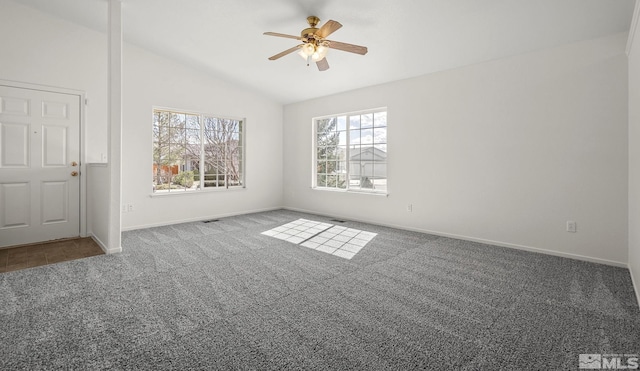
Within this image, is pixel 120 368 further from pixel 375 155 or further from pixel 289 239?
pixel 375 155

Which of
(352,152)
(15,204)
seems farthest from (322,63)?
(15,204)

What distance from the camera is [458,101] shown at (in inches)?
171

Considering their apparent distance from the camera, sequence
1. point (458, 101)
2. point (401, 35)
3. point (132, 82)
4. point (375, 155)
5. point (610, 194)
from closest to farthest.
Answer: point (610, 194)
point (401, 35)
point (458, 101)
point (132, 82)
point (375, 155)

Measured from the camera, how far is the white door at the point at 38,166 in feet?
12.8

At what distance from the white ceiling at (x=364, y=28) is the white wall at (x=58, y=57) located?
18 centimetres

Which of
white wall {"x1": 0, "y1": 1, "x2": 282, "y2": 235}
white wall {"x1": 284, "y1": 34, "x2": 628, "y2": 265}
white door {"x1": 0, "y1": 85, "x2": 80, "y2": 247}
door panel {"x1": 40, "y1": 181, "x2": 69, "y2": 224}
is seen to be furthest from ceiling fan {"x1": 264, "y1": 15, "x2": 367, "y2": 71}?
door panel {"x1": 40, "y1": 181, "x2": 69, "y2": 224}

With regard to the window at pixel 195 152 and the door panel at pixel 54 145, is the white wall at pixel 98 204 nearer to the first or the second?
the door panel at pixel 54 145

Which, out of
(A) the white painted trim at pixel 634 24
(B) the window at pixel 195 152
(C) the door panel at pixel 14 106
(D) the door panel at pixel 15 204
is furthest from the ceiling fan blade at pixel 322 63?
(D) the door panel at pixel 15 204

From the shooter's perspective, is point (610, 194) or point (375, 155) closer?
point (610, 194)

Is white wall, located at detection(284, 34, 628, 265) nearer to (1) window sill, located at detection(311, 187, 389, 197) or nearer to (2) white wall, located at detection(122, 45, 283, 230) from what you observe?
(1) window sill, located at detection(311, 187, 389, 197)

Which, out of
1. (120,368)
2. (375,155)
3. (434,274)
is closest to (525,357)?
(434,274)

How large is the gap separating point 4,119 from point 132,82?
1.66 metres
